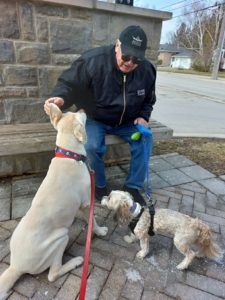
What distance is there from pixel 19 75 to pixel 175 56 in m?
65.2

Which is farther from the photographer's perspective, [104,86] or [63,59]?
[63,59]

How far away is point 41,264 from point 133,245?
902 millimetres

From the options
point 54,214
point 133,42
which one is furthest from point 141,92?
point 54,214

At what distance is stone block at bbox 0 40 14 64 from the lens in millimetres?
3357

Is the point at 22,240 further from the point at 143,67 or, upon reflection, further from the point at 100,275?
the point at 143,67

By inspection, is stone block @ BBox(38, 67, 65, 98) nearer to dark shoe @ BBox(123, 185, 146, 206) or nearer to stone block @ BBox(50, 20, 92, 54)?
stone block @ BBox(50, 20, 92, 54)

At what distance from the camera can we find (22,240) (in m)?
2.03

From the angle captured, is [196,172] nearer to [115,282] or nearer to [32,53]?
[115,282]

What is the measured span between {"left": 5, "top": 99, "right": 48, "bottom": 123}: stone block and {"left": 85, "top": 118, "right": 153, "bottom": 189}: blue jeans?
0.88 meters

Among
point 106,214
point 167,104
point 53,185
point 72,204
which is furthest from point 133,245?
point 167,104

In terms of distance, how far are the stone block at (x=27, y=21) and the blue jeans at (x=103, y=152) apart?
1274 millimetres

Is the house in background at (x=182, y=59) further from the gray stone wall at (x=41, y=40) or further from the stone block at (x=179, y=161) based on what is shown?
the gray stone wall at (x=41, y=40)

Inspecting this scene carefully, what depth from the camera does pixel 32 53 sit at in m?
3.51

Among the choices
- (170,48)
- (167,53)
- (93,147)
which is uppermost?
(170,48)
